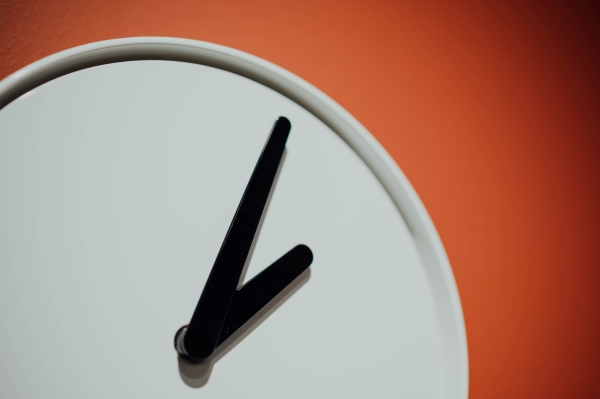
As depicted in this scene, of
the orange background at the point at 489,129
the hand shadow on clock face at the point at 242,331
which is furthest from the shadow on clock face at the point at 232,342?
the orange background at the point at 489,129

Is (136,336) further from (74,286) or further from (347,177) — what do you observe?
(347,177)

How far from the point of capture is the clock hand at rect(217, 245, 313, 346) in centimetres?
27

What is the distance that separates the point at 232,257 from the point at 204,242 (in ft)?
0.09

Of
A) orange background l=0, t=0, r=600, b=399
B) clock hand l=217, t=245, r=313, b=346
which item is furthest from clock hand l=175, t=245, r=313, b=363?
orange background l=0, t=0, r=600, b=399

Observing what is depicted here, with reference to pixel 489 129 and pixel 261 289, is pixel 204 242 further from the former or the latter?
pixel 489 129

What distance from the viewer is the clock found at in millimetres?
238

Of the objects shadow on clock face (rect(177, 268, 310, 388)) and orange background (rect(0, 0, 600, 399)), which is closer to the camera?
shadow on clock face (rect(177, 268, 310, 388))

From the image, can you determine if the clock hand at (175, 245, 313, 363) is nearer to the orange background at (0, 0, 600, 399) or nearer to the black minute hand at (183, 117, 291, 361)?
the black minute hand at (183, 117, 291, 361)

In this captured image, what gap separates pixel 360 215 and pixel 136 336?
8.4 inches

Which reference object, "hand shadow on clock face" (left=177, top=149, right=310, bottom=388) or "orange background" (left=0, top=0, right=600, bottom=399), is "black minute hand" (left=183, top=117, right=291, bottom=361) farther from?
"orange background" (left=0, top=0, right=600, bottom=399)

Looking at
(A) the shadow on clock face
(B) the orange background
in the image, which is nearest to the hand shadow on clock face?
(A) the shadow on clock face

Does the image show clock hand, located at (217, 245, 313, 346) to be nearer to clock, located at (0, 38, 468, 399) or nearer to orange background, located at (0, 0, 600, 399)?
clock, located at (0, 38, 468, 399)

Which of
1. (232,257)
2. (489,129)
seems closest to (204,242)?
(232,257)

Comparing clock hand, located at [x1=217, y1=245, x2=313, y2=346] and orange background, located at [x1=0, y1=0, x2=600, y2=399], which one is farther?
orange background, located at [x1=0, y1=0, x2=600, y2=399]
